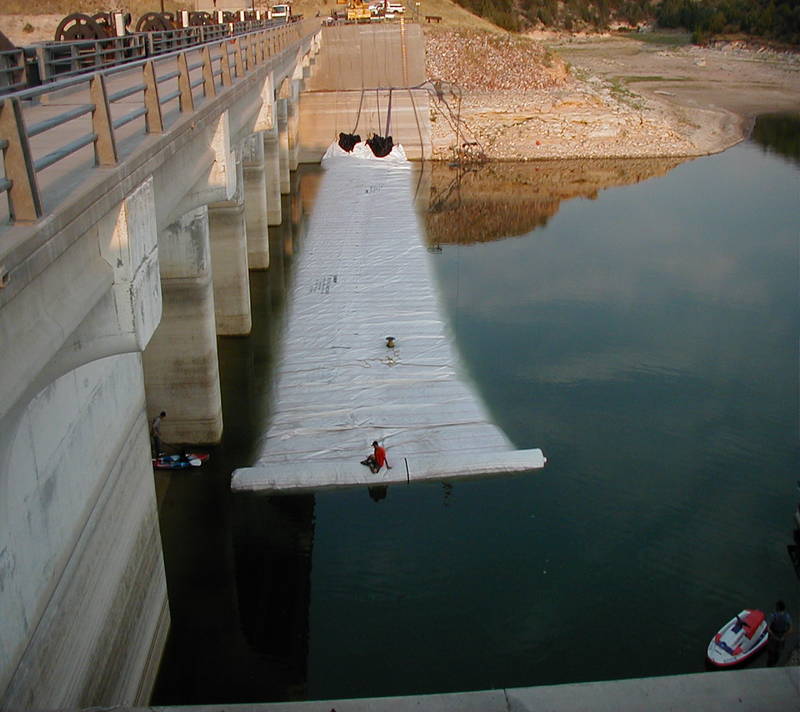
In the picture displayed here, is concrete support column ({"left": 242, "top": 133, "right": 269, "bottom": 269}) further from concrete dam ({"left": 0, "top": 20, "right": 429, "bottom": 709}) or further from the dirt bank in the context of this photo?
the dirt bank

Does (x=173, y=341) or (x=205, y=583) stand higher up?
(x=173, y=341)

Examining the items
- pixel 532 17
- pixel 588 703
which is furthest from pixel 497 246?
pixel 532 17

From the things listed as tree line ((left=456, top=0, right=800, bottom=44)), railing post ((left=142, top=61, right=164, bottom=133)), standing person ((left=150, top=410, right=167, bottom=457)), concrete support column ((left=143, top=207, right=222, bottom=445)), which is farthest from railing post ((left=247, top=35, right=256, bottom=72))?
tree line ((left=456, top=0, right=800, bottom=44))

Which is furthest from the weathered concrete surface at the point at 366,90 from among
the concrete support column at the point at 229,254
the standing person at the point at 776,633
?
the standing person at the point at 776,633

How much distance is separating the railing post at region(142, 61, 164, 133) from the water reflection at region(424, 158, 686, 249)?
26.1 meters

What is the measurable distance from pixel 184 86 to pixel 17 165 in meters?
7.14

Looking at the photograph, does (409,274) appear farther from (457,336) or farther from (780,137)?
(780,137)

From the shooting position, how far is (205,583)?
1519 centimetres

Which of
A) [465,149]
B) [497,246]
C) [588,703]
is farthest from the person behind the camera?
[465,149]

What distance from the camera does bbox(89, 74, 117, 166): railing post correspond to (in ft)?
27.1

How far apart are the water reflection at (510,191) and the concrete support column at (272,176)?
673 cm

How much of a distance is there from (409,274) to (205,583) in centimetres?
1676

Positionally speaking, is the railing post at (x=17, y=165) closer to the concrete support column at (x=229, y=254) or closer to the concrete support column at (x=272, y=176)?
the concrete support column at (x=229, y=254)

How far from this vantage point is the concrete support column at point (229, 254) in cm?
2356
